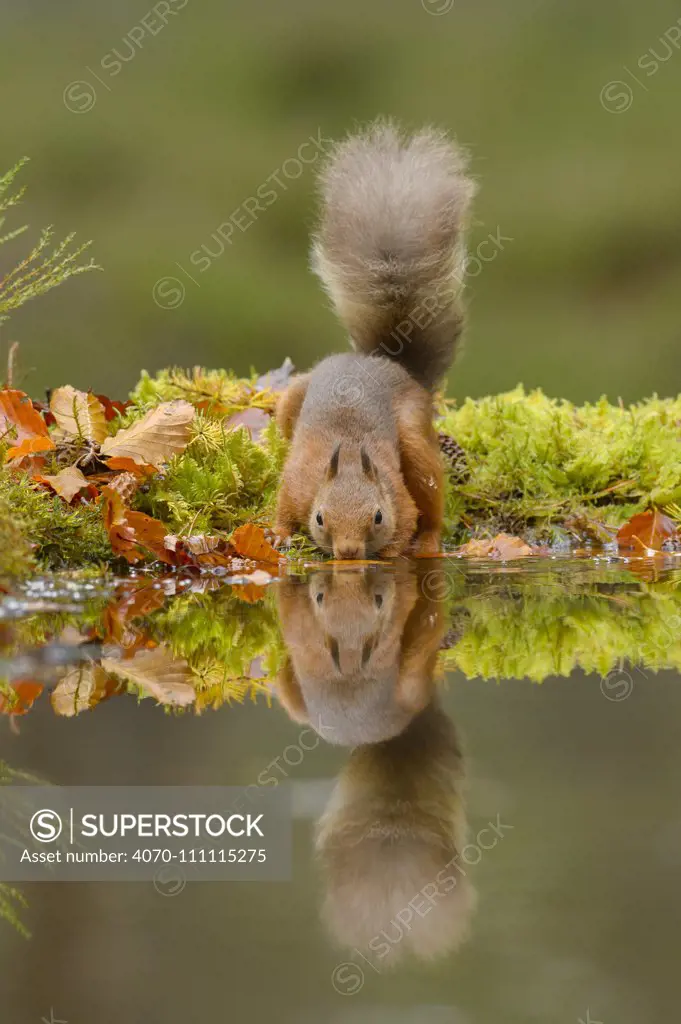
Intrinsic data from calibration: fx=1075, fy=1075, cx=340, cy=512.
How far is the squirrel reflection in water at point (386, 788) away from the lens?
2.94 ft

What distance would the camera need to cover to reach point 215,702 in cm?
144

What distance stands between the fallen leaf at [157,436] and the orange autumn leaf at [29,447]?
25 cm

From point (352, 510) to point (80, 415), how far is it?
0.86 meters

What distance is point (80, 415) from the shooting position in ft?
10.2

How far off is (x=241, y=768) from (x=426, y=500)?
2.18 metres

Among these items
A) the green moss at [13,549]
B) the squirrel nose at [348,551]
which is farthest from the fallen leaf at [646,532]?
the green moss at [13,549]

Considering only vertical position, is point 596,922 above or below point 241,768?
below

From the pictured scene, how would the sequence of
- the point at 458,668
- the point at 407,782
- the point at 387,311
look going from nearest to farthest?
the point at 407,782, the point at 458,668, the point at 387,311

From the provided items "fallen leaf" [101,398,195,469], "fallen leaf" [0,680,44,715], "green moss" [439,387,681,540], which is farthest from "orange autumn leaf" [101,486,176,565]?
"green moss" [439,387,681,540]

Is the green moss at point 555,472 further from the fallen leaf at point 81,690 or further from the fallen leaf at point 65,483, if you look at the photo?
the fallen leaf at point 81,690

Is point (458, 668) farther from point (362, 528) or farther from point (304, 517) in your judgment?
point (304, 517)

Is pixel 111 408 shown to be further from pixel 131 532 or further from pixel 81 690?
pixel 81 690

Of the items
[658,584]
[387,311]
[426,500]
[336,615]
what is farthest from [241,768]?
[387,311]

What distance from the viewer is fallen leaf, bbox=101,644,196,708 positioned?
148cm
